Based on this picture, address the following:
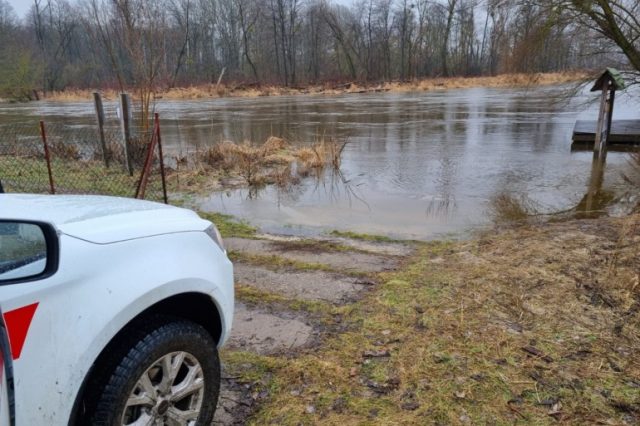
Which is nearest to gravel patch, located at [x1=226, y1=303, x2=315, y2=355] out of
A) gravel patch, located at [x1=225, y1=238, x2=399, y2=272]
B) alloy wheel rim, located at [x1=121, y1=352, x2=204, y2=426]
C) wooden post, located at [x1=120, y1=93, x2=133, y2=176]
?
alloy wheel rim, located at [x1=121, y1=352, x2=204, y2=426]

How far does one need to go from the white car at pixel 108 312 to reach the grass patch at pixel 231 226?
4.20 metres

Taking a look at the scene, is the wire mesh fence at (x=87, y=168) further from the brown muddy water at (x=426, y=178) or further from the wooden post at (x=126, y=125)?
the brown muddy water at (x=426, y=178)

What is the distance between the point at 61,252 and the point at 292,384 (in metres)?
1.83

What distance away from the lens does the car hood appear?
211cm

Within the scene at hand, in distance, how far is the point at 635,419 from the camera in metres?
2.77

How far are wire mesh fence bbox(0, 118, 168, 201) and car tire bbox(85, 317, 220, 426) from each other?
6582 mm

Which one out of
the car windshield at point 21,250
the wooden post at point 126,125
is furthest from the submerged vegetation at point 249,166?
the car windshield at point 21,250

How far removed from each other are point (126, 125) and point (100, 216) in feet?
28.2

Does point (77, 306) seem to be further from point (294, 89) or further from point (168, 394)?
point (294, 89)

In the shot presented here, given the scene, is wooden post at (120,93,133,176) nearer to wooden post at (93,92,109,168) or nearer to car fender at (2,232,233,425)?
wooden post at (93,92,109,168)

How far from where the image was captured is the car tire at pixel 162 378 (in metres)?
2.03

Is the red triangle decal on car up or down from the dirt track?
up

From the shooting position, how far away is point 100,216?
2.32m

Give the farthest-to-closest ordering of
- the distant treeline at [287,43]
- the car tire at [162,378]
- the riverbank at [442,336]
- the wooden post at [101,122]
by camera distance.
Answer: the distant treeline at [287,43] → the wooden post at [101,122] → the riverbank at [442,336] → the car tire at [162,378]
